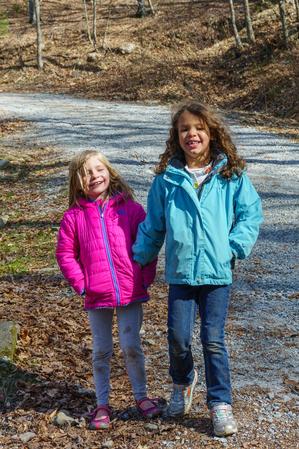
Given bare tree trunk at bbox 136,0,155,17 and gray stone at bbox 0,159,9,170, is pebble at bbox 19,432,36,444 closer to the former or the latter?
gray stone at bbox 0,159,9,170

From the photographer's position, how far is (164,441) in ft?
12.5

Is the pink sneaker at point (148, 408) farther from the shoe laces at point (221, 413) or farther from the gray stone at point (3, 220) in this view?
the gray stone at point (3, 220)

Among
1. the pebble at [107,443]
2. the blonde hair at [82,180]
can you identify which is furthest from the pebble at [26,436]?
the blonde hair at [82,180]

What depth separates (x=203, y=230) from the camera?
369 cm

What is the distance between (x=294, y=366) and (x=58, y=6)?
36596mm

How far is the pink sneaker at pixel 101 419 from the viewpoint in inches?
157

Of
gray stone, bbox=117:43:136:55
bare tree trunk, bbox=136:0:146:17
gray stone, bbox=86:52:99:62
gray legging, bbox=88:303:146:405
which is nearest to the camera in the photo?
gray legging, bbox=88:303:146:405

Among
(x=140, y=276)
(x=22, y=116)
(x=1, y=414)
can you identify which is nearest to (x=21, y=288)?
(x=1, y=414)

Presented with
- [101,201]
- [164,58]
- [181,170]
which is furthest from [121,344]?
[164,58]

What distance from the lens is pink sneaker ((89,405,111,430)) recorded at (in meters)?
3.99

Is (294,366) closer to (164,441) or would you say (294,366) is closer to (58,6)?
(164,441)

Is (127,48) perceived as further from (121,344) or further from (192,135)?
(121,344)

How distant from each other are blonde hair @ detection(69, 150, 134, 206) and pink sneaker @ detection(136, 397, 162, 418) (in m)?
1.28

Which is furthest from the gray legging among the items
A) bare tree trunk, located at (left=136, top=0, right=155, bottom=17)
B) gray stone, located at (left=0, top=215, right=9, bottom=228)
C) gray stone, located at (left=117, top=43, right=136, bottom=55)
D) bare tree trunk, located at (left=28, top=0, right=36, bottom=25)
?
bare tree trunk, located at (left=28, top=0, right=36, bottom=25)
